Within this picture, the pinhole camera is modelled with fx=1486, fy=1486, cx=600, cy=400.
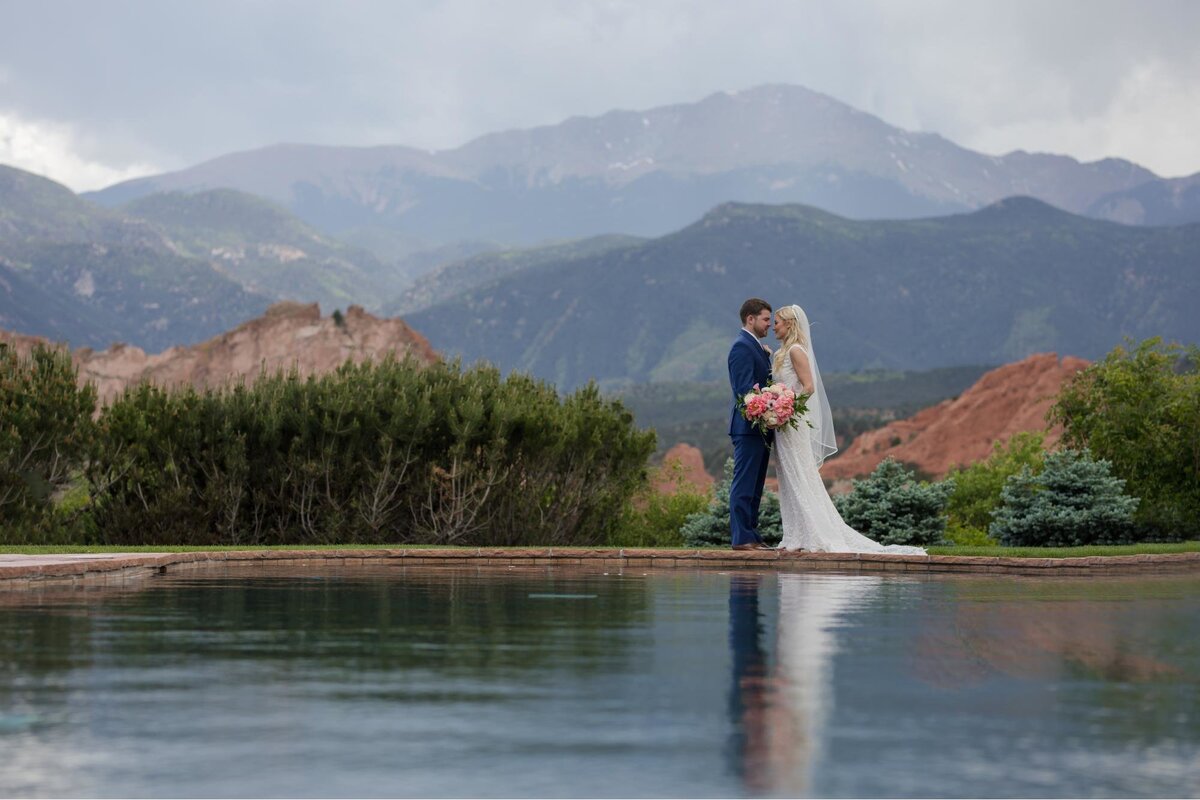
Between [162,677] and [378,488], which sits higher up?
[378,488]

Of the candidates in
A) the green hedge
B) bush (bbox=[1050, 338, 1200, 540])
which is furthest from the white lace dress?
bush (bbox=[1050, 338, 1200, 540])

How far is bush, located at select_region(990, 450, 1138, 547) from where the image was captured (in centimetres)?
1836

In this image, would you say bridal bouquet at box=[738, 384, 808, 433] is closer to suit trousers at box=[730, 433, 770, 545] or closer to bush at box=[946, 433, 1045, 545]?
suit trousers at box=[730, 433, 770, 545]

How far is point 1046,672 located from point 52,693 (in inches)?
183

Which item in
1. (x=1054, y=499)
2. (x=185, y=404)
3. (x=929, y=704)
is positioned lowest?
(x=929, y=704)

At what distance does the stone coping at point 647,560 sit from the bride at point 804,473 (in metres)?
0.44

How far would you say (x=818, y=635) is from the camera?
8.81 meters

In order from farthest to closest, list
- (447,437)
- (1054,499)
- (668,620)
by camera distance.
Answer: (447,437) < (1054,499) < (668,620)

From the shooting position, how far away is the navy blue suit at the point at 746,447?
15992 mm

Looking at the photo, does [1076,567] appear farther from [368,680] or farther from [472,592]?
[368,680]

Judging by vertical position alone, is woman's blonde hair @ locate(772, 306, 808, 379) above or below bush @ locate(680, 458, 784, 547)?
above

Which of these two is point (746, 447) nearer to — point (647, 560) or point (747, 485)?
point (747, 485)

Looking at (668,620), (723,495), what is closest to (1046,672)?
(668,620)

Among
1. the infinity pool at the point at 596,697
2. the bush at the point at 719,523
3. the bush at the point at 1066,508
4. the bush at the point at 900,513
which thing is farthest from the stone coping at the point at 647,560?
the infinity pool at the point at 596,697
